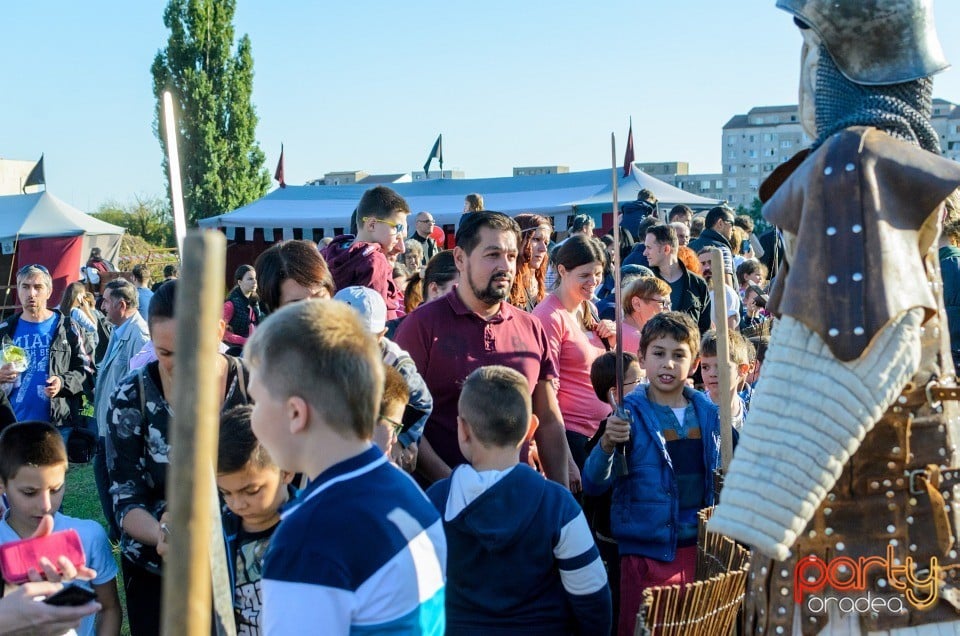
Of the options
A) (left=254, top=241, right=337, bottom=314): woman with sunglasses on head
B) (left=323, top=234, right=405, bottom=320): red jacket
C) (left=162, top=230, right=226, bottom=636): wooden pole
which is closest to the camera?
(left=162, top=230, right=226, bottom=636): wooden pole

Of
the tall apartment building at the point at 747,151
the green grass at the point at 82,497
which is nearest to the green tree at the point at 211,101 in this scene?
the green grass at the point at 82,497

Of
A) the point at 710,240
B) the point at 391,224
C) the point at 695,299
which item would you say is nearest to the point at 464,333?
the point at 391,224

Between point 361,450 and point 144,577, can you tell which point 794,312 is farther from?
point 144,577

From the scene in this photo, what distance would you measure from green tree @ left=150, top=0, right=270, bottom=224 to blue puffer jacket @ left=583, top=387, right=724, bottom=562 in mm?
36408

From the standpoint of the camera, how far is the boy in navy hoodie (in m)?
3.27

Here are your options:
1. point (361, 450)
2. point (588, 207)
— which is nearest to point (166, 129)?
point (361, 450)

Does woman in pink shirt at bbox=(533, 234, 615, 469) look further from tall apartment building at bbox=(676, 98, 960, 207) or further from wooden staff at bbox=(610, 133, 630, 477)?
tall apartment building at bbox=(676, 98, 960, 207)

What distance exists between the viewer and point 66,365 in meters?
7.70

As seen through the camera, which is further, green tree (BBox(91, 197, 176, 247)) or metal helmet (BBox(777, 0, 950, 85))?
green tree (BBox(91, 197, 176, 247))

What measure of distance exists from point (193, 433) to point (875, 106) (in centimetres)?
194

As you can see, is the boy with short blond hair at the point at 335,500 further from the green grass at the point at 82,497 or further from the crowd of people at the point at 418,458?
the green grass at the point at 82,497

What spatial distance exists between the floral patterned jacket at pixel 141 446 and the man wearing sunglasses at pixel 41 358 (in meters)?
4.54

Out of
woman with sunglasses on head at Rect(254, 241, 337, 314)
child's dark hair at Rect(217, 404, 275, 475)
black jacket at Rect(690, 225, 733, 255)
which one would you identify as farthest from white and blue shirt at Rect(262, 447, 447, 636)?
black jacket at Rect(690, 225, 733, 255)

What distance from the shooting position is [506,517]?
325 centimetres
